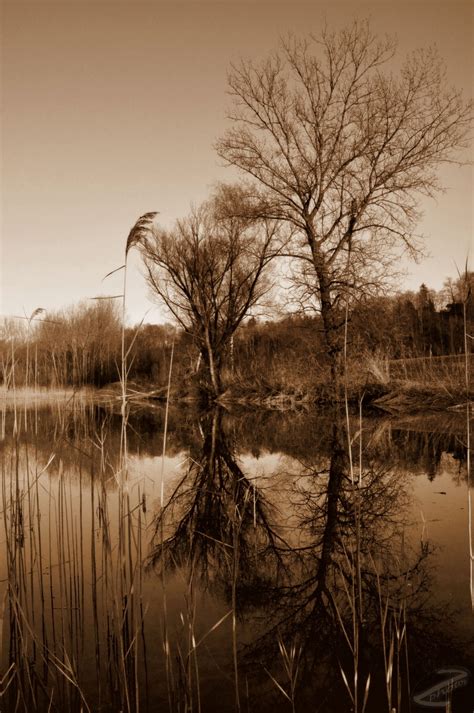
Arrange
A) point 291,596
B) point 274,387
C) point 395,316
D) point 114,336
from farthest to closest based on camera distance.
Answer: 1. point 114,336
2. point 274,387
3. point 395,316
4. point 291,596

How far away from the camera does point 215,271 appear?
18.2 meters

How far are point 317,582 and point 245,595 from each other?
379mm

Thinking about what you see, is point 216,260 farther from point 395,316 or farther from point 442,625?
point 442,625

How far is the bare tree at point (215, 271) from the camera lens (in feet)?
58.7

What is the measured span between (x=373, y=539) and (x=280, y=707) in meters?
1.62

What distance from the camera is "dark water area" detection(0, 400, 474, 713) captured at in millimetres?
1745

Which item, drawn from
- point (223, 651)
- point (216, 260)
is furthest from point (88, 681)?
point (216, 260)

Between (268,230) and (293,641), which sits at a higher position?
(268,230)

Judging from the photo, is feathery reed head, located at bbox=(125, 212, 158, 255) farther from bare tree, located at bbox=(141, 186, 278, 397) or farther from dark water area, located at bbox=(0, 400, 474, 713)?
bare tree, located at bbox=(141, 186, 278, 397)

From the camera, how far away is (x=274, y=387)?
48.9 ft

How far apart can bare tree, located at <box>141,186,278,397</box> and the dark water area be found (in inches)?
518

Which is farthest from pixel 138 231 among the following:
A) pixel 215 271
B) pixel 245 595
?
pixel 215 271

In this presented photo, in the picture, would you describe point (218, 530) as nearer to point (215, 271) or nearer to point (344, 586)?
point (344, 586)

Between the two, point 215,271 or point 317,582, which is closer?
point 317,582
